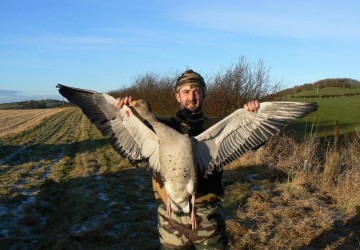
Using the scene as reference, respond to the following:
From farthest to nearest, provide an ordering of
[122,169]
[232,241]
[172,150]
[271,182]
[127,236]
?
[122,169] < [271,182] < [127,236] < [232,241] < [172,150]

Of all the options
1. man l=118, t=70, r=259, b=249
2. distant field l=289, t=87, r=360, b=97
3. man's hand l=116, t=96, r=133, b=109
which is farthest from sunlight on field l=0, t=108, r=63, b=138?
distant field l=289, t=87, r=360, b=97

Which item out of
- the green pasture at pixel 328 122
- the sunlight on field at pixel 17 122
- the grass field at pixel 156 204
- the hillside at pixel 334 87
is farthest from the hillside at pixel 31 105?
the grass field at pixel 156 204

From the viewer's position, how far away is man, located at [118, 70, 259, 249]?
12.1ft

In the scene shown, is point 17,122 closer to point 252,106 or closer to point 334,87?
point 252,106

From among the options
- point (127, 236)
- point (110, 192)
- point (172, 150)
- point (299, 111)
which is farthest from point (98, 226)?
point (299, 111)

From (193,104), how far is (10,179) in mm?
9877

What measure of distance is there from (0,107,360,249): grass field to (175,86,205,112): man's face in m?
3.25

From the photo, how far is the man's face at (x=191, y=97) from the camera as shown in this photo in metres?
3.91

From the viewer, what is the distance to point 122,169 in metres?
13.0

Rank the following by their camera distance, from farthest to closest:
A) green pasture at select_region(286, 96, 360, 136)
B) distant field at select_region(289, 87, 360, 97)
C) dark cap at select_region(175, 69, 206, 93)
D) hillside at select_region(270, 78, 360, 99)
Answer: hillside at select_region(270, 78, 360, 99), distant field at select_region(289, 87, 360, 97), green pasture at select_region(286, 96, 360, 136), dark cap at select_region(175, 69, 206, 93)

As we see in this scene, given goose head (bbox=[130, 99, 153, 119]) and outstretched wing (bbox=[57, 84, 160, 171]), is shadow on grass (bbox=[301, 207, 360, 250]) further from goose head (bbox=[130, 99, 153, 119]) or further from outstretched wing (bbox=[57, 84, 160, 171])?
goose head (bbox=[130, 99, 153, 119])

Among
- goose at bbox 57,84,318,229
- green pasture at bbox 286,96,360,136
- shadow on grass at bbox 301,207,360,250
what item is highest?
goose at bbox 57,84,318,229

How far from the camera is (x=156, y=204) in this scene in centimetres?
881

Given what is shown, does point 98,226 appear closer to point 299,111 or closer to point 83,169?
point 299,111
